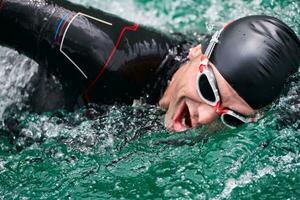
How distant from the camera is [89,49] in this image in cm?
312

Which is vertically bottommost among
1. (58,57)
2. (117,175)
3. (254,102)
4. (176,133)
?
(117,175)

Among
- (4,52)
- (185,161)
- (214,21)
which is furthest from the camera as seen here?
(214,21)

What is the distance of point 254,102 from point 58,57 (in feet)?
3.79

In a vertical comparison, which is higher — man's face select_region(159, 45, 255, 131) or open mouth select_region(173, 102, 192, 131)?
man's face select_region(159, 45, 255, 131)

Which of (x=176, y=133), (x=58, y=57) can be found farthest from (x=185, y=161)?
(x=58, y=57)

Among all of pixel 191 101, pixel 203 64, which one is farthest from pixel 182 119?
pixel 203 64

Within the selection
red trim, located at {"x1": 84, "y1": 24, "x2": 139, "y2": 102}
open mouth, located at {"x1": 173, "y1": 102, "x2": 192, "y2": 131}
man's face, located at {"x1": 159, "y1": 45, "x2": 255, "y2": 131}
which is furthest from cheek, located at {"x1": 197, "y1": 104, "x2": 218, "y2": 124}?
red trim, located at {"x1": 84, "y1": 24, "x2": 139, "y2": 102}

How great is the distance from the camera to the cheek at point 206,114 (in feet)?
10.0

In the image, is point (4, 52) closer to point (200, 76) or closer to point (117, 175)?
point (117, 175)

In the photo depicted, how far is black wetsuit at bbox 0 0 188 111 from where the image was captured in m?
3.10

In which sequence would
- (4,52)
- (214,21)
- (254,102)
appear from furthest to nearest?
(214,21), (4,52), (254,102)

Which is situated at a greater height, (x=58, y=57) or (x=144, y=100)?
(x=58, y=57)

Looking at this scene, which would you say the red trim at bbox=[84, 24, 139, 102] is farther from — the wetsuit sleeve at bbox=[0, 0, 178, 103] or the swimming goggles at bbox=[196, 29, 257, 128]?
the swimming goggles at bbox=[196, 29, 257, 128]

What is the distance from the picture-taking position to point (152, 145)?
129 inches
